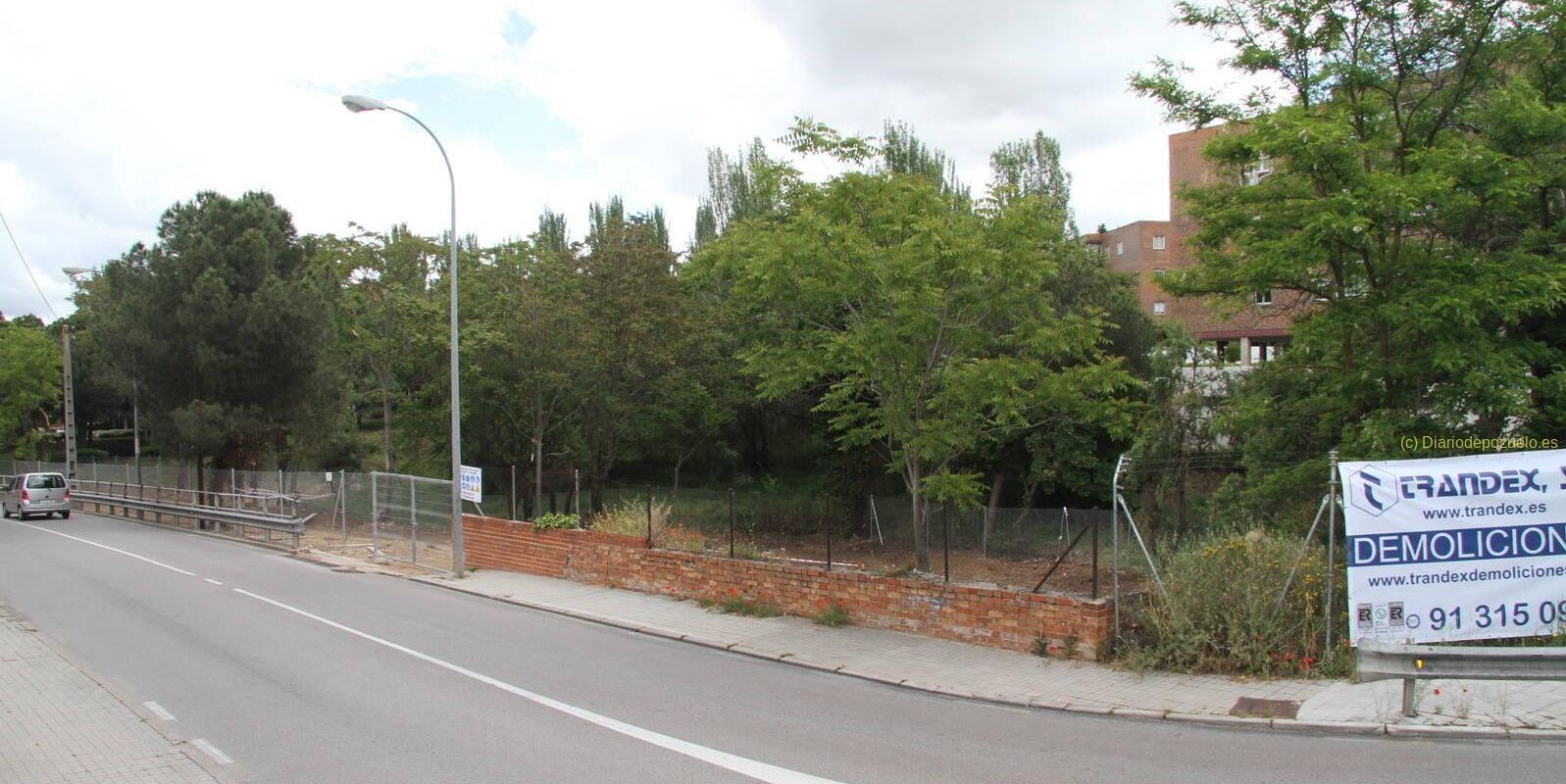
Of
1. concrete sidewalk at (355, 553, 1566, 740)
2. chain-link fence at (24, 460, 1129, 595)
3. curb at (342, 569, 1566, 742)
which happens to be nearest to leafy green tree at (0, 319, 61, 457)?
chain-link fence at (24, 460, 1129, 595)

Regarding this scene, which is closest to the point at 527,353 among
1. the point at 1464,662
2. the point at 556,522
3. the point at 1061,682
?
the point at 556,522

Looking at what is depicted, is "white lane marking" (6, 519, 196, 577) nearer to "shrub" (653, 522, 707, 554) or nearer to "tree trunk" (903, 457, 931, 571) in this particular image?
"shrub" (653, 522, 707, 554)

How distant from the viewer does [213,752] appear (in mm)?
7719

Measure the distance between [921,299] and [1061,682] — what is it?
623cm

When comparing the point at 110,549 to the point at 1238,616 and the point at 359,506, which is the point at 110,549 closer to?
the point at 359,506

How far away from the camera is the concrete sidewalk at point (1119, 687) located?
26.5 feet

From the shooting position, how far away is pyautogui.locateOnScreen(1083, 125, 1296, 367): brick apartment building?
17.4m

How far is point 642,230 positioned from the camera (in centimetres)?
3466

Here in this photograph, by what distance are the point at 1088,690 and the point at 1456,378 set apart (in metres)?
7.30

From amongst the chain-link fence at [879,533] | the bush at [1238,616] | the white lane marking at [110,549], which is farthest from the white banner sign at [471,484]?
the bush at [1238,616]

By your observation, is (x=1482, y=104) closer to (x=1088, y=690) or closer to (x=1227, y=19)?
(x=1227, y=19)

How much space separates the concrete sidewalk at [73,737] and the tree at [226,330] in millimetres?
25473

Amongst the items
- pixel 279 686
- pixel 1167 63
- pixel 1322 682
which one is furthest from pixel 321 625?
pixel 1167 63

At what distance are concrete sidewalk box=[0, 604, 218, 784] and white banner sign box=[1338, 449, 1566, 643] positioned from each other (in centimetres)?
995
